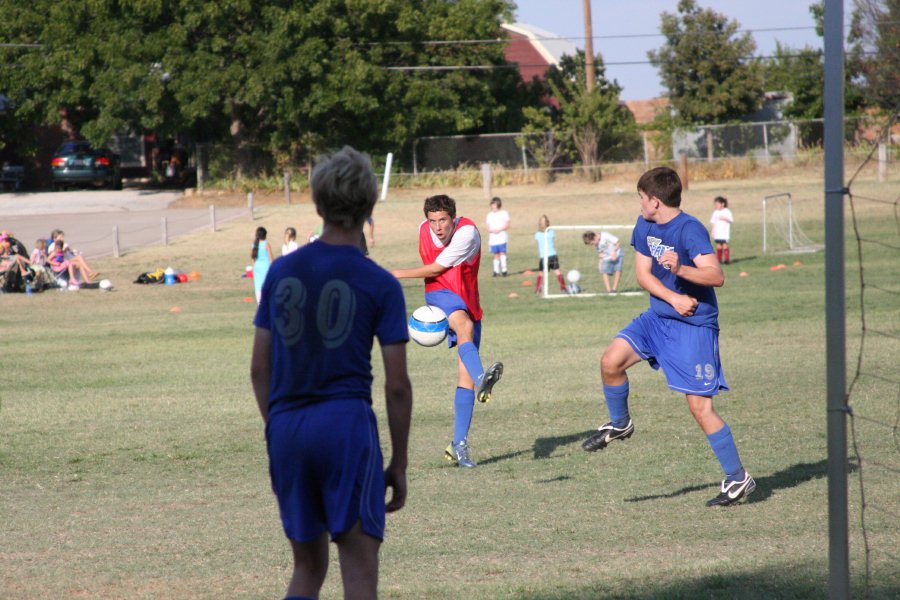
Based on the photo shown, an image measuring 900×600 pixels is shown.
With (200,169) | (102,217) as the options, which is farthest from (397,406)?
(200,169)

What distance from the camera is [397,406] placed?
150 inches

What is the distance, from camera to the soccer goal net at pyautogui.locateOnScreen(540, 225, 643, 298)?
2386 centimetres

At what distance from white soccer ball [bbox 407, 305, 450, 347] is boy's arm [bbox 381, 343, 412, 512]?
4.13 m

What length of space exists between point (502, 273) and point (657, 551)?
22131 mm

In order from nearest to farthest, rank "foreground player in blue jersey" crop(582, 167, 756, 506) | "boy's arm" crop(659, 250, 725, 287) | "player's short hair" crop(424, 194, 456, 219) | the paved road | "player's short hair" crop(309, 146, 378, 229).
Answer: "player's short hair" crop(309, 146, 378, 229), "boy's arm" crop(659, 250, 725, 287), "foreground player in blue jersey" crop(582, 167, 756, 506), "player's short hair" crop(424, 194, 456, 219), the paved road

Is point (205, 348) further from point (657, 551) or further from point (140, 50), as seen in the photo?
point (140, 50)

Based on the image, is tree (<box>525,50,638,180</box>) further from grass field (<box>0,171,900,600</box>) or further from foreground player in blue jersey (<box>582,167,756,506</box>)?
foreground player in blue jersey (<box>582,167,756,506</box>)

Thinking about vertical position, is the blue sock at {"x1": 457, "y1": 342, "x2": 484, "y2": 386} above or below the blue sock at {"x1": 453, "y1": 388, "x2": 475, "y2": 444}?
above

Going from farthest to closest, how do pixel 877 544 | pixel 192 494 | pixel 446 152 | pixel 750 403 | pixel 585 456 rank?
1. pixel 446 152
2. pixel 750 403
3. pixel 585 456
4. pixel 192 494
5. pixel 877 544

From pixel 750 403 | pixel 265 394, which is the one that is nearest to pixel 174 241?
pixel 750 403

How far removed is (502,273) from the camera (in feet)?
91.8

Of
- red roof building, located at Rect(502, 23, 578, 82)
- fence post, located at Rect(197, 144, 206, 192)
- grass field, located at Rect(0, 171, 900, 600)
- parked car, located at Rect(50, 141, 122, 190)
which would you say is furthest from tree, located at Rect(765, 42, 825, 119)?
grass field, located at Rect(0, 171, 900, 600)

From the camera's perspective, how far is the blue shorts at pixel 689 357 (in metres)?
6.93

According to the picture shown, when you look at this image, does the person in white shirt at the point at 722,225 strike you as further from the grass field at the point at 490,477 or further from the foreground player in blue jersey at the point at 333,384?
the foreground player in blue jersey at the point at 333,384
